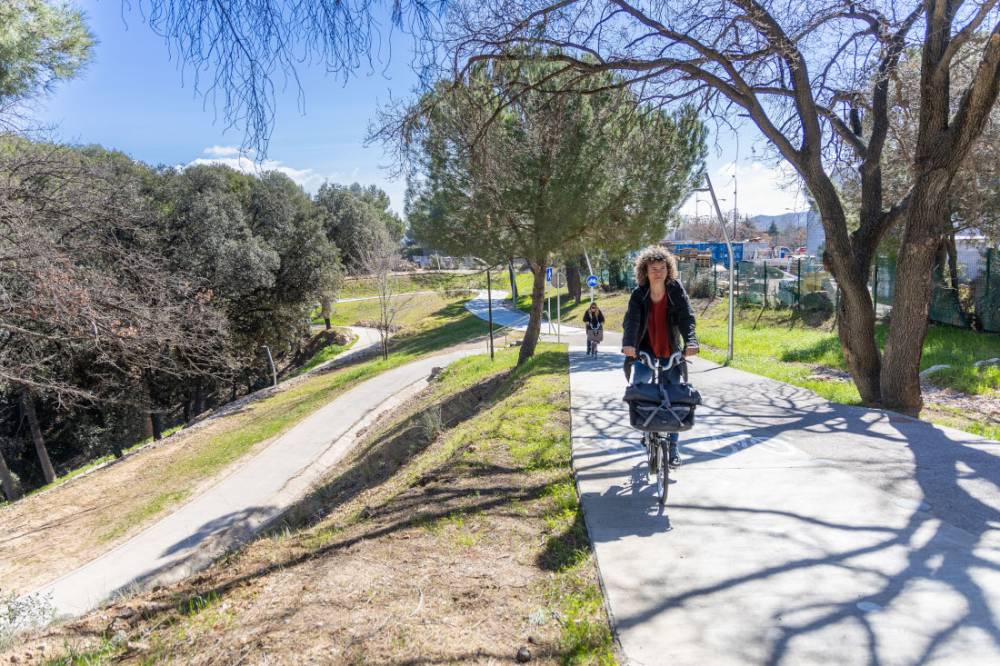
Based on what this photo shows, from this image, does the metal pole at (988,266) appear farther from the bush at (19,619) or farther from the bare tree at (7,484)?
the bare tree at (7,484)

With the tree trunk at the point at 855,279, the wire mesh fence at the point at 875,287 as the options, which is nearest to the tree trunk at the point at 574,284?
the wire mesh fence at the point at 875,287

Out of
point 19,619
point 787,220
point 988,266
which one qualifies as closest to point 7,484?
point 19,619

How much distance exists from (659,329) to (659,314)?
125 millimetres

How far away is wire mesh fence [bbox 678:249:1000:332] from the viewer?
15.3 m

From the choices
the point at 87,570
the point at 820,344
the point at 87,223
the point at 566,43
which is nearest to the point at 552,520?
the point at 566,43

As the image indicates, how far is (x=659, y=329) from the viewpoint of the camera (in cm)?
488

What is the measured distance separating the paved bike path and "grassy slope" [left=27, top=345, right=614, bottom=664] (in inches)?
13.0

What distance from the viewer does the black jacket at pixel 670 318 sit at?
479 cm

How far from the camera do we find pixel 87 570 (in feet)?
31.8

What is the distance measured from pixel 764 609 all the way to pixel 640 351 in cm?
221

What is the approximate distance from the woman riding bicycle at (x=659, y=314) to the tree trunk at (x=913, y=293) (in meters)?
4.29

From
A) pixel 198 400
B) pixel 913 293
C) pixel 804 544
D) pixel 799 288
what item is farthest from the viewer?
pixel 198 400

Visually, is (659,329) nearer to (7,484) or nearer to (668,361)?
(668,361)

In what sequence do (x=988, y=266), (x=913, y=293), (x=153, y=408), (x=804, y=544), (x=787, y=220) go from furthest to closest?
1. (x=787, y=220)
2. (x=153, y=408)
3. (x=988, y=266)
4. (x=913, y=293)
5. (x=804, y=544)
